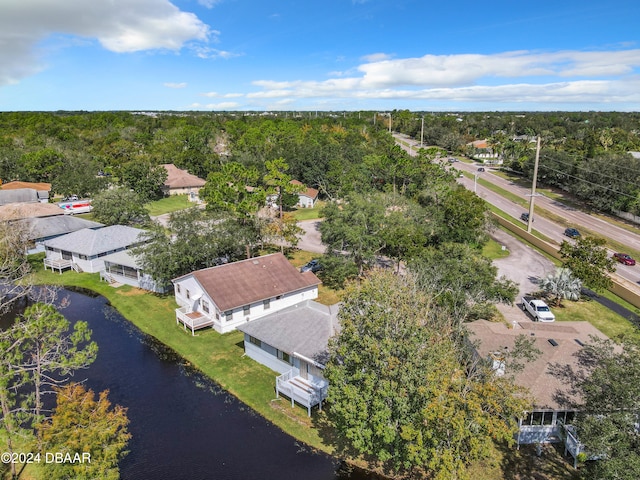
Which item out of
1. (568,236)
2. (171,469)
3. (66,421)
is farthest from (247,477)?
(568,236)

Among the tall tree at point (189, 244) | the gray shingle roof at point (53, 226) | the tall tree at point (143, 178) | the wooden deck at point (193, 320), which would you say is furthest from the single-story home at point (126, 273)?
the tall tree at point (143, 178)

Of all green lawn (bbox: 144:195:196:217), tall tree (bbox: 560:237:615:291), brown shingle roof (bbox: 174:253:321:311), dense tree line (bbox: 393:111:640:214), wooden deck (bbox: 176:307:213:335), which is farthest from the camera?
green lawn (bbox: 144:195:196:217)

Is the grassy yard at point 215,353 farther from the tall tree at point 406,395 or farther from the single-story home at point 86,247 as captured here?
the tall tree at point 406,395

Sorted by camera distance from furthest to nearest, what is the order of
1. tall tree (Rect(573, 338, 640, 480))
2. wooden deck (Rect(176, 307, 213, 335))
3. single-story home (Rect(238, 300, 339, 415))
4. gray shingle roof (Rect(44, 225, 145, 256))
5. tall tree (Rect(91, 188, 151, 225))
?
tall tree (Rect(91, 188, 151, 225)) < gray shingle roof (Rect(44, 225, 145, 256)) < wooden deck (Rect(176, 307, 213, 335)) < single-story home (Rect(238, 300, 339, 415)) < tall tree (Rect(573, 338, 640, 480))

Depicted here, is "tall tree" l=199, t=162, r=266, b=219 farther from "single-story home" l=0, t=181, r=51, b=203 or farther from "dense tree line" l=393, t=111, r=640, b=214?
"dense tree line" l=393, t=111, r=640, b=214

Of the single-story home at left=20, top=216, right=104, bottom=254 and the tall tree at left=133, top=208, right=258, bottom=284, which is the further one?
the single-story home at left=20, top=216, right=104, bottom=254

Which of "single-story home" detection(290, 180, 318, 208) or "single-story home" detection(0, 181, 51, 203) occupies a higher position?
"single-story home" detection(0, 181, 51, 203)

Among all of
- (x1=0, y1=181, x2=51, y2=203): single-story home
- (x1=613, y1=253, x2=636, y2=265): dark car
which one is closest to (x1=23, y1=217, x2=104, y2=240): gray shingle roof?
(x1=0, y1=181, x2=51, y2=203): single-story home

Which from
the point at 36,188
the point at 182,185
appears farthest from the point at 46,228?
the point at 182,185
